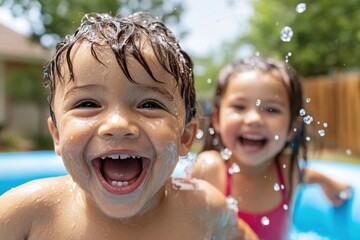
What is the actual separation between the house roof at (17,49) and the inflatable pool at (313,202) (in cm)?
1157

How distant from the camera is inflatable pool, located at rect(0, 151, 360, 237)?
11.6 feet

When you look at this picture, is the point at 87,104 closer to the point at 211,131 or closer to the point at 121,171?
the point at 121,171

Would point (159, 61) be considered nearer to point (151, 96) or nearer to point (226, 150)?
point (151, 96)

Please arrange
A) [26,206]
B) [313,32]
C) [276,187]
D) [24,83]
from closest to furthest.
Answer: [26,206]
[276,187]
[313,32]
[24,83]

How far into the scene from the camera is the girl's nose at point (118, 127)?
1.44 meters

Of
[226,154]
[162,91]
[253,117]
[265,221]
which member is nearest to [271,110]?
[253,117]

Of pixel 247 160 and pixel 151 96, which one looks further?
pixel 247 160

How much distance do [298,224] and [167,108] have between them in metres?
2.49

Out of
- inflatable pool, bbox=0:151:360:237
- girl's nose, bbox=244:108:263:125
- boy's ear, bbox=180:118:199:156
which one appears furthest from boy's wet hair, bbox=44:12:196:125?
inflatable pool, bbox=0:151:360:237

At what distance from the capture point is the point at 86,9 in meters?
11.3

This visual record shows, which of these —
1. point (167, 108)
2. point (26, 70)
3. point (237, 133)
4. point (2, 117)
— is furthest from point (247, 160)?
point (2, 117)

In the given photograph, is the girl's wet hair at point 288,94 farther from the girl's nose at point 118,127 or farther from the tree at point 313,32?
the tree at point 313,32

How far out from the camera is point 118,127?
1442 millimetres

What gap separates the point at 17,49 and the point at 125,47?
53.3 ft
